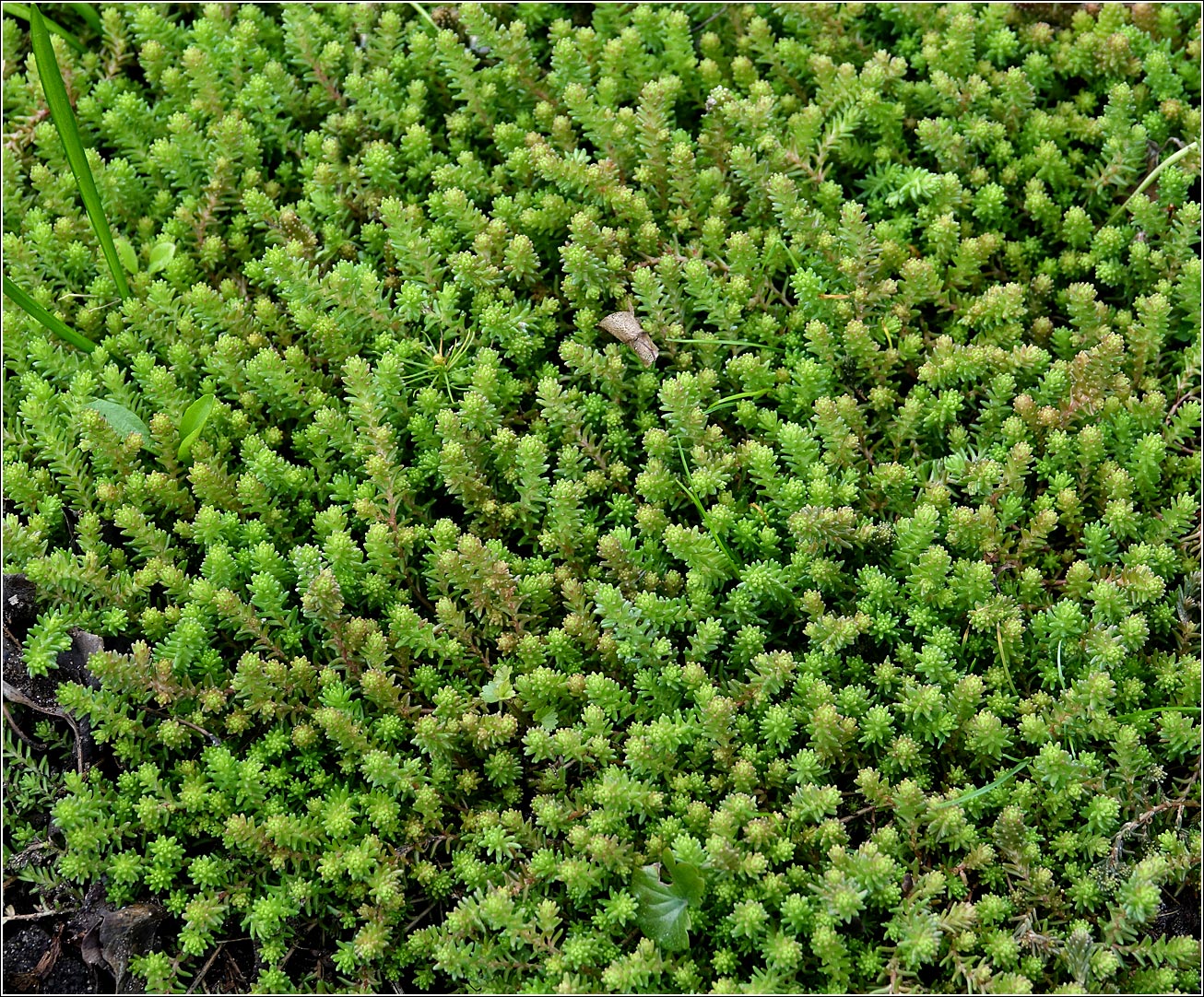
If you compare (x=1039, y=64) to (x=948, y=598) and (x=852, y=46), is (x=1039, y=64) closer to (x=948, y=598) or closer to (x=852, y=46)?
(x=852, y=46)

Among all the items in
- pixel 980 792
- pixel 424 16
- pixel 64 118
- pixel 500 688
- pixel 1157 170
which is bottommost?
pixel 980 792

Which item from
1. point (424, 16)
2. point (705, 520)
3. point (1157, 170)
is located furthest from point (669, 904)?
point (424, 16)

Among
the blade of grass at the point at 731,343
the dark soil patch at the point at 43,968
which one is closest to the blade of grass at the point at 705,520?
the blade of grass at the point at 731,343

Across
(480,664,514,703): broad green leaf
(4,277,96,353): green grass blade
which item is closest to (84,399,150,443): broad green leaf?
(4,277,96,353): green grass blade

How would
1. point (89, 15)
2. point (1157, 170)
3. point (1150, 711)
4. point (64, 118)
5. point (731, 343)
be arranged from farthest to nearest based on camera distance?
point (89, 15) < point (1157, 170) < point (731, 343) < point (64, 118) < point (1150, 711)

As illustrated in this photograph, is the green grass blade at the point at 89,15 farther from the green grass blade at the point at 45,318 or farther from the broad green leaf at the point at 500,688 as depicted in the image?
the broad green leaf at the point at 500,688

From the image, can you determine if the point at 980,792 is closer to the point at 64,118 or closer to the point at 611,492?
the point at 611,492
